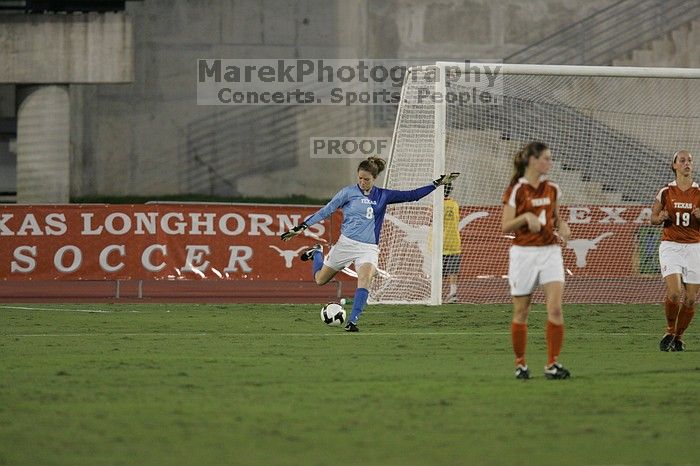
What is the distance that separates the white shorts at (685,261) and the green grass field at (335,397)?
778mm

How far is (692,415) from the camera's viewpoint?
27.1 ft

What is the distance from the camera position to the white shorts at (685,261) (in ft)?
41.3

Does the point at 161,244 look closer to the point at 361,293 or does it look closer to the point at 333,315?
the point at 333,315

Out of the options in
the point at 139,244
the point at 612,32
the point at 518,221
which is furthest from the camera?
the point at 612,32

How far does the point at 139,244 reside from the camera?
→ 20.2m

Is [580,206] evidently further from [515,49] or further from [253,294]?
[515,49]

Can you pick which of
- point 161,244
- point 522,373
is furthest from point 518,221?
point 161,244

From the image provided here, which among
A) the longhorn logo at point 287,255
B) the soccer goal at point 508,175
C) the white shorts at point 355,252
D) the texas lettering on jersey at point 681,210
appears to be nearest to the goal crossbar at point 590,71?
the soccer goal at point 508,175

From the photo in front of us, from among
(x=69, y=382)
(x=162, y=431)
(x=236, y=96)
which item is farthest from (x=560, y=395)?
(x=236, y=96)

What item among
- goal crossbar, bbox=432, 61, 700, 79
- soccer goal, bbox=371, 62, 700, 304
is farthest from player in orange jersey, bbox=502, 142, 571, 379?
goal crossbar, bbox=432, 61, 700, 79

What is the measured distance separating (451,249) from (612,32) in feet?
49.4

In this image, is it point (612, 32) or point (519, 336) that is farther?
point (612, 32)

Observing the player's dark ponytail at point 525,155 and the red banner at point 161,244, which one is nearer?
the player's dark ponytail at point 525,155

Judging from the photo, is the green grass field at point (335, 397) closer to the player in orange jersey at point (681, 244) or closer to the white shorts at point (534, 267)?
the player in orange jersey at point (681, 244)
